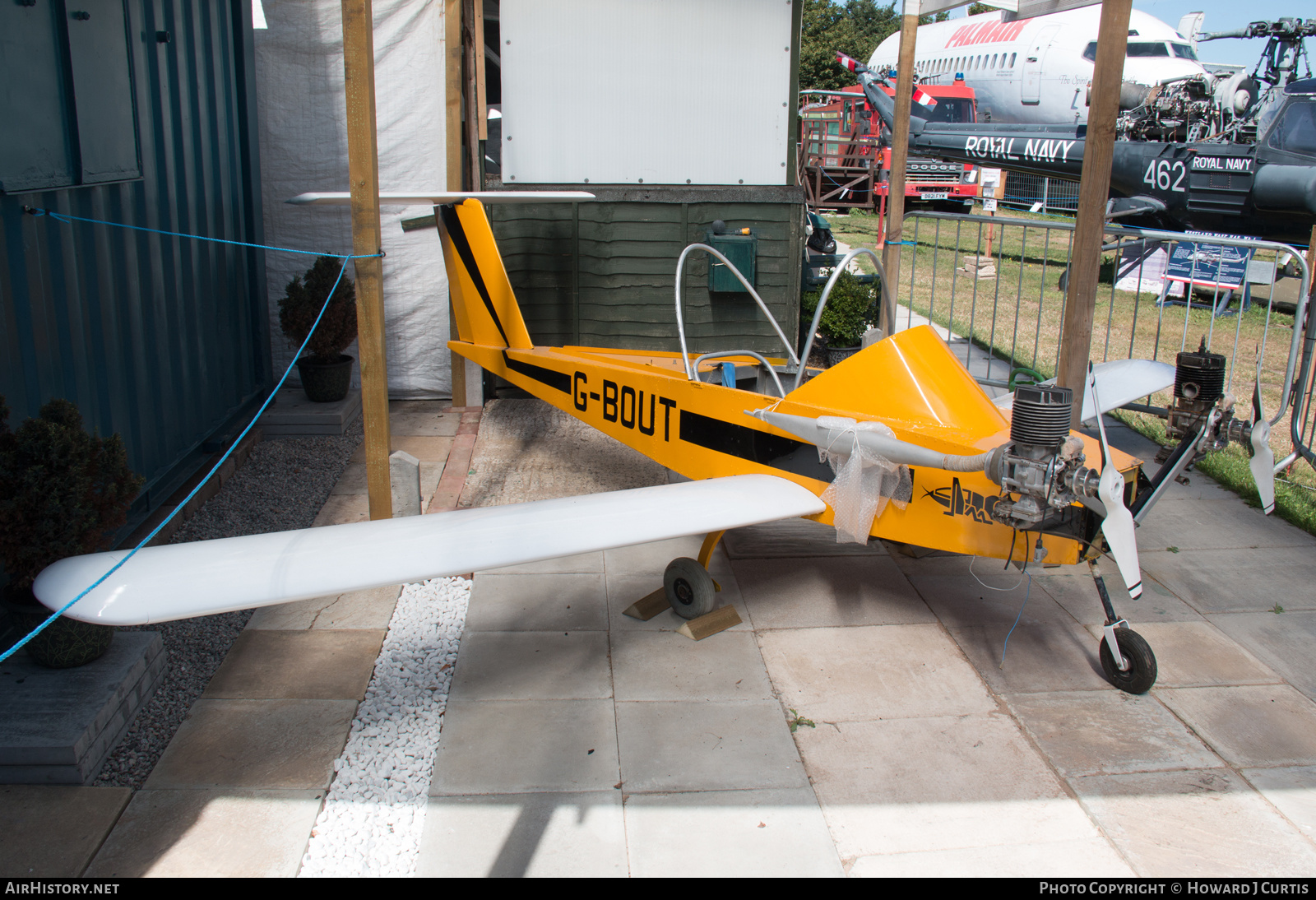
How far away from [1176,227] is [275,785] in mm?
18516

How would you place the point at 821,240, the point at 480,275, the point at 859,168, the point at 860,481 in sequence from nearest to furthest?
the point at 860,481
the point at 480,275
the point at 821,240
the point at 859,168

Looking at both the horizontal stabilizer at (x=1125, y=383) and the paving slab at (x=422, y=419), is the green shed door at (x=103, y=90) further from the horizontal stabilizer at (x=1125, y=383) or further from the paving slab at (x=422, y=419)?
the horizontal stabilizer at (x=1125, y=383)

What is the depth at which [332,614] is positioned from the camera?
518cm

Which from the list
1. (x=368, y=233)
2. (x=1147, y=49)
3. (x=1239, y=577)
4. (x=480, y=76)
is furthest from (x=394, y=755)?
(x=1147, y=49)

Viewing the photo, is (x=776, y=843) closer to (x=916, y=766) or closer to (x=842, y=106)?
(x=916, y=766)

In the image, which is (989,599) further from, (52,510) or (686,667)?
(52,510)

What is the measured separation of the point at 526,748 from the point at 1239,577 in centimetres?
477

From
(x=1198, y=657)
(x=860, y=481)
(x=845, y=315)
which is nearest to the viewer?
(x=860, y=481)

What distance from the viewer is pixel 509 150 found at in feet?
28.5

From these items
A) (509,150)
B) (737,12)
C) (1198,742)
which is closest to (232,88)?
(509,150)

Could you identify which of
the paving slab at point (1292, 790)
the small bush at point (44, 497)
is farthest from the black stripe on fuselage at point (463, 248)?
the paving slab at point (1292, 790)

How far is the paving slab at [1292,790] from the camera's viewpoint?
3.57 meters

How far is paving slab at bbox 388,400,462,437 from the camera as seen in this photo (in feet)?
27.9

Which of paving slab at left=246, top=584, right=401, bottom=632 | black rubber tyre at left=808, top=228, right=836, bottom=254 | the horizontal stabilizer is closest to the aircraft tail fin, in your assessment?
paving slab at left=246, top=584, right=401, bottom=632
